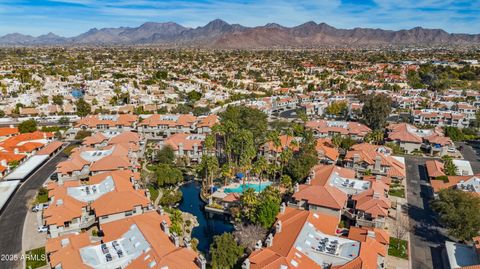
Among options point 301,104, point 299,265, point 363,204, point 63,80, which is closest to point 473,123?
point 301,104

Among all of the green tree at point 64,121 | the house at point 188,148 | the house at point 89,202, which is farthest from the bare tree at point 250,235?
the green tree at point 64,121

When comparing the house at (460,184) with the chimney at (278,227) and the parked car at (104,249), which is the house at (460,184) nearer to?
the chimney at (278,227)

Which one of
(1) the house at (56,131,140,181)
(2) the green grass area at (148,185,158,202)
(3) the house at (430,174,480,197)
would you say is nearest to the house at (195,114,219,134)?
(1) the house at (56,131,140,181)

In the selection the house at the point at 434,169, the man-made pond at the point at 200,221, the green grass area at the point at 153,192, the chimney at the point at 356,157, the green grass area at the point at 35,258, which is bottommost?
the man-made pond at the point at 200,221

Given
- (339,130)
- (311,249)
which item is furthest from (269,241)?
(339,130)

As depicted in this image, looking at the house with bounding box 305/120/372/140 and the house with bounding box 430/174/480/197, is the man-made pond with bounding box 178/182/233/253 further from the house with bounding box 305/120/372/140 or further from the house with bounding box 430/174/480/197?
the house with bounding box 305/120/372/140

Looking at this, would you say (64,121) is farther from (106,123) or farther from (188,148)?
(188,148)

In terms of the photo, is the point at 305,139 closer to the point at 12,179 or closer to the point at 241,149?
the point at 241,149
